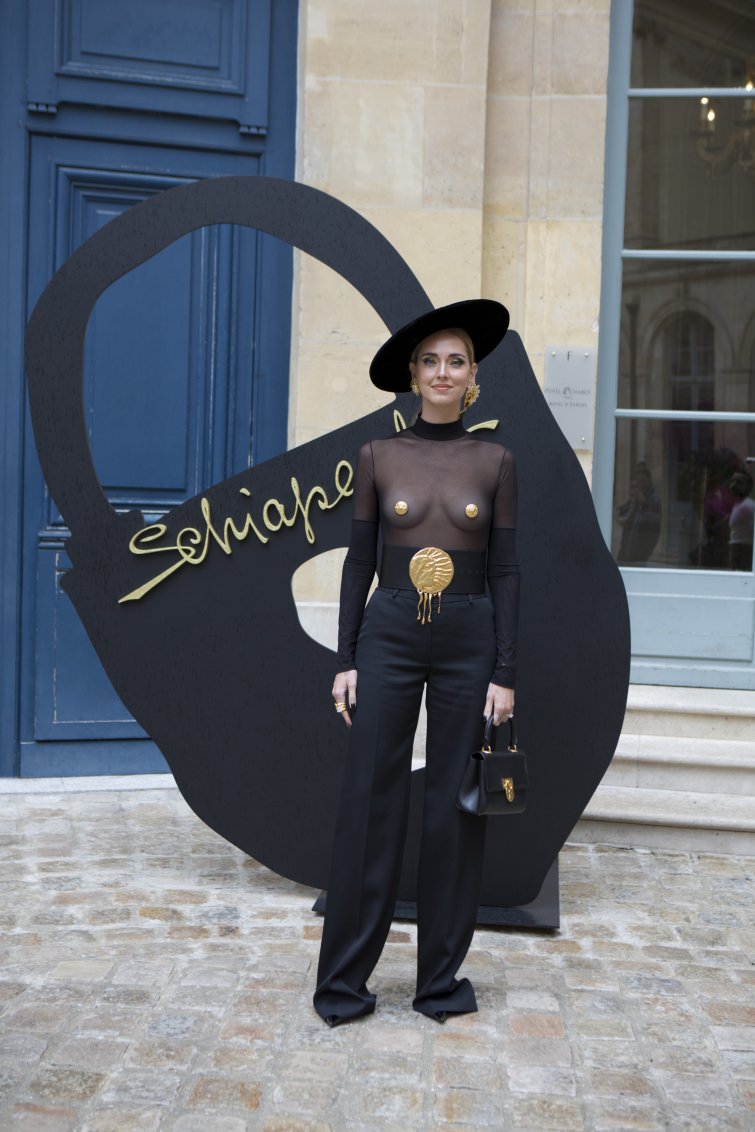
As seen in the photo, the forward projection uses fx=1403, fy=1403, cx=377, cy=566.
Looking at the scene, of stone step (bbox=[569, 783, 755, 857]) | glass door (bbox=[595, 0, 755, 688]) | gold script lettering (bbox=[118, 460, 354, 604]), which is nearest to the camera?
gold script lettering (bbox=[118, 460, 354, 604])

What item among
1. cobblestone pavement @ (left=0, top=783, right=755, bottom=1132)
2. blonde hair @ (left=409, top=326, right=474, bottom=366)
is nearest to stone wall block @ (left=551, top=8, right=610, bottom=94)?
blonde hair @ (left=409, top=326, right=474, bottom=366)

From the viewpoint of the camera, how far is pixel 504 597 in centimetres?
390

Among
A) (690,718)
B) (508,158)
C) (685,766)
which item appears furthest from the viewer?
(508,158)

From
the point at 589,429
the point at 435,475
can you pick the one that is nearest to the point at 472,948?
the point at 435,475

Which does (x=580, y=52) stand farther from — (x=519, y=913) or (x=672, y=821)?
(x=519, y=913)

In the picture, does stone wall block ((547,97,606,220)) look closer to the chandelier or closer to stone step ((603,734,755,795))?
the chandelier

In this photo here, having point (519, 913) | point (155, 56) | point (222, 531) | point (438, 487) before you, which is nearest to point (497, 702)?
point (438, 487)

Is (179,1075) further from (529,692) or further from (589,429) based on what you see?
(589,429)

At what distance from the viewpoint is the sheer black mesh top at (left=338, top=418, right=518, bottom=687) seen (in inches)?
152

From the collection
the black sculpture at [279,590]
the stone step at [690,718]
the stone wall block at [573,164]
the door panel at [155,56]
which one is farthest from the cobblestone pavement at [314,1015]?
the door panel at [155,56]

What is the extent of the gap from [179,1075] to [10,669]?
133 inches

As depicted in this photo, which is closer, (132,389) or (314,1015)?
(314,1015)

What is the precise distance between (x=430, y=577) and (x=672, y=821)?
7.74 ft

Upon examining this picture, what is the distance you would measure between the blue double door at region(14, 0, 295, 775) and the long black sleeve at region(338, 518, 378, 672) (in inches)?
112
